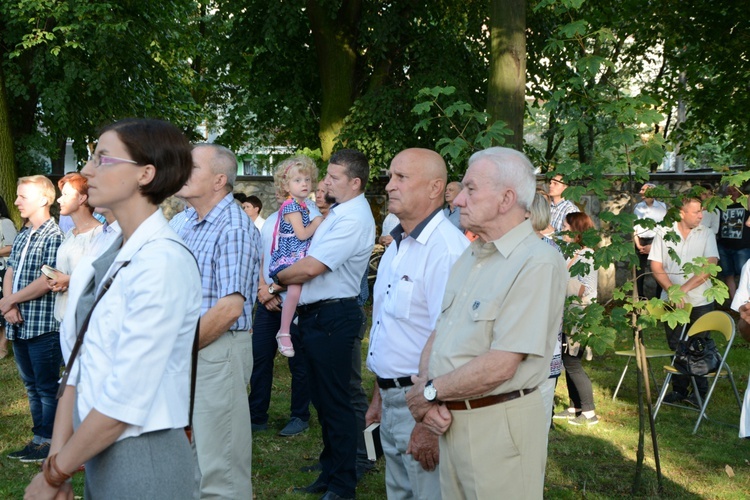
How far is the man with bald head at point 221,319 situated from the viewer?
13.0ft

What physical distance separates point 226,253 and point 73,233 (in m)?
2.81

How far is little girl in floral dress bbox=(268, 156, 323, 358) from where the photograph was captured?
6574mm

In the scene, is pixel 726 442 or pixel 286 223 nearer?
pixel 286 223

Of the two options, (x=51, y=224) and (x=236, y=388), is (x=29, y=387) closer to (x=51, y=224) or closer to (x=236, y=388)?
(x=51, y=224)

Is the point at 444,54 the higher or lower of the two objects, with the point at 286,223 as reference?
higher

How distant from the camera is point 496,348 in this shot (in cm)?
316

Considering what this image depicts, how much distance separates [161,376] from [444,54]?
13.8m

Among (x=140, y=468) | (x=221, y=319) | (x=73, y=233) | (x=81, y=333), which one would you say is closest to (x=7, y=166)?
(x=73, y=233)

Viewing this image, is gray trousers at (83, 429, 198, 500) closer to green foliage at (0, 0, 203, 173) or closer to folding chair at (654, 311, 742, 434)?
folding chair at (654, 311, 742, 434)

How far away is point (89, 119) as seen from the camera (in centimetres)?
1694

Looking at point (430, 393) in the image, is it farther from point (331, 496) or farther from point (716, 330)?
A: point (716, 330)

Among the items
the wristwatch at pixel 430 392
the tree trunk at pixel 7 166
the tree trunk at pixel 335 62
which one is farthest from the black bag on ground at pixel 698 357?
the tree trunk at pixel 7 166

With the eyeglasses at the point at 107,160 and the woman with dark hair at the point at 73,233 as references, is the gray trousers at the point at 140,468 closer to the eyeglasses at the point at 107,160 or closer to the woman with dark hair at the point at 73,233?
the eyeglasses at the point at 107,160

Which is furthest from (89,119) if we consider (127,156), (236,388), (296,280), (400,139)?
(127,156)
